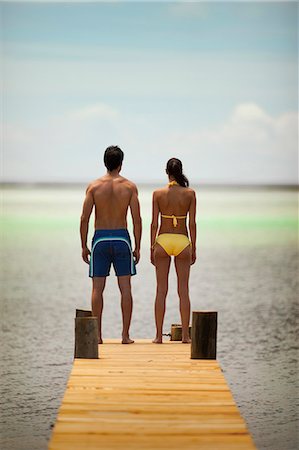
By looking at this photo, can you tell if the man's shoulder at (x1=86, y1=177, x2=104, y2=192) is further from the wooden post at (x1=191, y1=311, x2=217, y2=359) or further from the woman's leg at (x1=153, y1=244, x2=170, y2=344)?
the wooden post at (x1=191, y1=311, x2=217, y2=359)

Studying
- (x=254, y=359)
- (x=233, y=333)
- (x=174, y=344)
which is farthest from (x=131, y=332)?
(x=174, y=344)

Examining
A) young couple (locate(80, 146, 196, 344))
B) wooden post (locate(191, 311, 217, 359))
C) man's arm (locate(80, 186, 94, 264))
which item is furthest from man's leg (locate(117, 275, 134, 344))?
wooden post (locate(191, 311, 217, 359))

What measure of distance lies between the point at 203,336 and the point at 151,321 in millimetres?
12219

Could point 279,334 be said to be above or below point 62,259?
below

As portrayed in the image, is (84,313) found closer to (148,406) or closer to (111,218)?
(111,218)

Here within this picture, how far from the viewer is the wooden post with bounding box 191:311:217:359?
40.1 feet

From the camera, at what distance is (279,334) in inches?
923

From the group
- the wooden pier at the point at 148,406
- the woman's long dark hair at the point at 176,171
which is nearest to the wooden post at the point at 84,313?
the wooden pier at the point at 148,406

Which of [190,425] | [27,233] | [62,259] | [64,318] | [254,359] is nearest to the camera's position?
[190,425]

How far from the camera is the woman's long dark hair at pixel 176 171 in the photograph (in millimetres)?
12638

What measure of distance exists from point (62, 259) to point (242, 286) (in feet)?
36.5

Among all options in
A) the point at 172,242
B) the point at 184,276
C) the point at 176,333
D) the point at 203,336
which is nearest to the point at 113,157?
the point at 172,242

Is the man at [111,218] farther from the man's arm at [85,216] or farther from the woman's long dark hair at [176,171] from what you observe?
the woman's long dark hair at [176,171]

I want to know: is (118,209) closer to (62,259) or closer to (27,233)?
(62,259)
